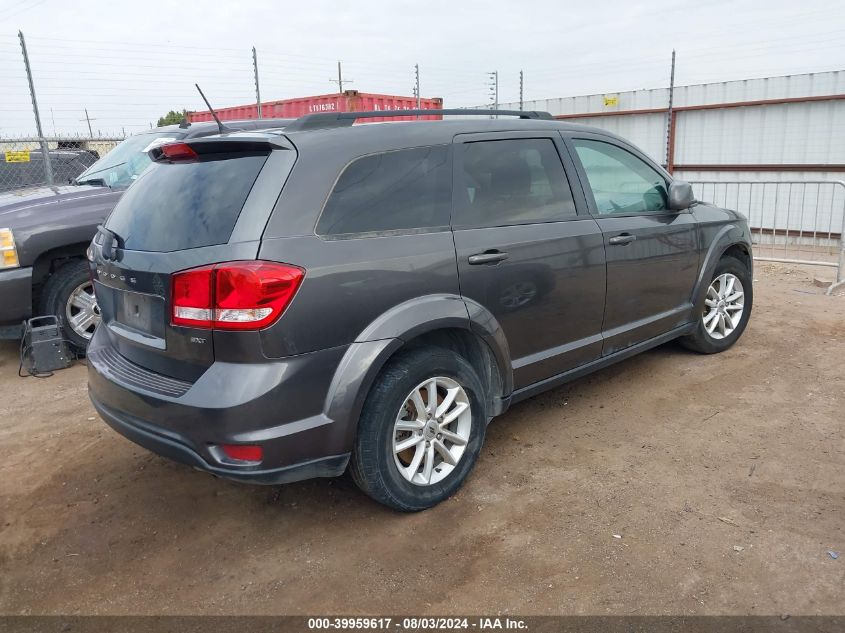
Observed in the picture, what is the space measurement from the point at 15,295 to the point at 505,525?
14.0ft

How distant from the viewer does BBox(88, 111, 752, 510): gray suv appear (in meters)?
2.62

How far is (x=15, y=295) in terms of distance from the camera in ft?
17.0

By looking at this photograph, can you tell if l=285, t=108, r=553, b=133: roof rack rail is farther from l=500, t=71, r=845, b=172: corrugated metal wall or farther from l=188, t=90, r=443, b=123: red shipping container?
l=188, t=90, r=443, b=123: red shipping container

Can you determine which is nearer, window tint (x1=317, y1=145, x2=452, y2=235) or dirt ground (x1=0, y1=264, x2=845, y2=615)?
dirt ground (x1=0, y1=264, x2=845, y2=615)

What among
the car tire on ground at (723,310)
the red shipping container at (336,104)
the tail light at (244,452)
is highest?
the red shipping container at (336,104)

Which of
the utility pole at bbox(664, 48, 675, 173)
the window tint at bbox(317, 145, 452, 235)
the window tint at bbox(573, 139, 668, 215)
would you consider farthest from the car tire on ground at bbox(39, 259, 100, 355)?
the utility pole at bbox(664, 48, 675, 173)

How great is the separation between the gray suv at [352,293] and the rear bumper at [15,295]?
2168 mm

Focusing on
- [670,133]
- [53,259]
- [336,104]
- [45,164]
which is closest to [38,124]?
[45,164]

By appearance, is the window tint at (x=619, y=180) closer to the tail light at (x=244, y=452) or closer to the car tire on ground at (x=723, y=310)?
the car tire on ground at (x=723, y=310)

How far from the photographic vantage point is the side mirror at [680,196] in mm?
4441

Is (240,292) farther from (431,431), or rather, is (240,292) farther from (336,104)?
(336,104)

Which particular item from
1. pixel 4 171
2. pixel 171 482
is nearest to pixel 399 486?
pixel 171 482

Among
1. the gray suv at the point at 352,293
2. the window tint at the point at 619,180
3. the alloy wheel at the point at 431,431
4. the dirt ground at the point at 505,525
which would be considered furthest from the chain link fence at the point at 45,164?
the alloy wheel at the point at 431,431

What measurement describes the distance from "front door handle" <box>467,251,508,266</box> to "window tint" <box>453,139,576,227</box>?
0.53 ft
